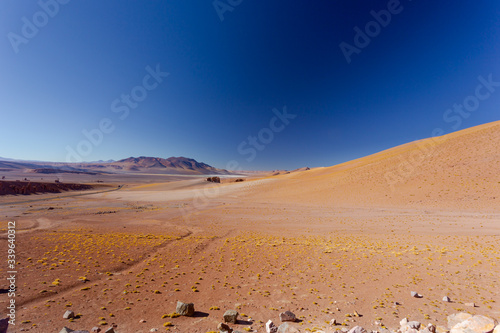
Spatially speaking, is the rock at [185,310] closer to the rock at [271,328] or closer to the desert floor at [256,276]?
the desert floor at [256,276]

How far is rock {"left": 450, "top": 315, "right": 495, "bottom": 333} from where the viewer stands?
10.6 feet

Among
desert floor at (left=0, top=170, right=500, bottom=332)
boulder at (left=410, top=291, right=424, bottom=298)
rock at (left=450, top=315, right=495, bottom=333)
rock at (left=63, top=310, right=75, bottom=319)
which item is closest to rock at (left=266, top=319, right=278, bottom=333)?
desert floor at (left=0, top=170, right=500, bottom=332)

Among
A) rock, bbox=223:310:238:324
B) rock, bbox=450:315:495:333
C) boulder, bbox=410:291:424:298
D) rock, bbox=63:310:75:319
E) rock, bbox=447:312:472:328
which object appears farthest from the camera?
boulder, bbox=410:291:424:298

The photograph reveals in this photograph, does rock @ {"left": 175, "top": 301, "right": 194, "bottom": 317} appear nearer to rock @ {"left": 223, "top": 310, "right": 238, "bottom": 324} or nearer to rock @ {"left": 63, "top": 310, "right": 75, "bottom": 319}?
rock @ {"left": 223, "top": 310, "right": 238, "bottom": 324}

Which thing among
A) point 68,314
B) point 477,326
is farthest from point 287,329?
point 68,314

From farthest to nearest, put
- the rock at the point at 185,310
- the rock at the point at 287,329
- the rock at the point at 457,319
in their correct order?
the rock at the point at 185,310 → the rock at the point at 457,319 → the rock at the point at 287,329

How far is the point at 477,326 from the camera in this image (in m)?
3.31

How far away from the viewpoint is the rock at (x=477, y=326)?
127 inches

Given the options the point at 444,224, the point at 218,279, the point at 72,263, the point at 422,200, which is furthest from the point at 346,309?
the point at 422,200

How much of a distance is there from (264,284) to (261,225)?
10058 millimetres

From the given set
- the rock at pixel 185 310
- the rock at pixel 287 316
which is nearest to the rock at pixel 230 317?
the rock at pixel 185 310

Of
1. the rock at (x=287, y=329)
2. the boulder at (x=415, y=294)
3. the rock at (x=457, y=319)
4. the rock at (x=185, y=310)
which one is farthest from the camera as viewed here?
the boulder at (x=415, y=294)

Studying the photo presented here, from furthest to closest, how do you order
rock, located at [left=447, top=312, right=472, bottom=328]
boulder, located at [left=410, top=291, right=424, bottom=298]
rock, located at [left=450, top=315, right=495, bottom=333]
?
boulder, located at [left=410, top=291, right=424, bottom=298]
rock, located at [left=447, top=312, right=472, bottom=328]
rock, located at [left=450, top=315, right=495, bottom=333]

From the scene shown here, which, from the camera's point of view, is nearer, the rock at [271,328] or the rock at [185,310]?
the rock at [271,328]
